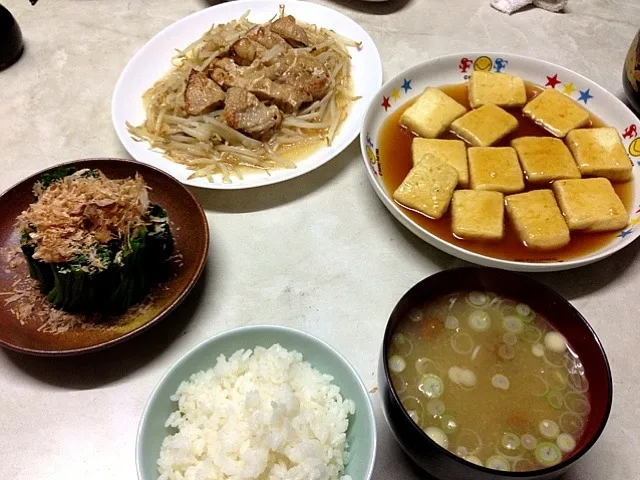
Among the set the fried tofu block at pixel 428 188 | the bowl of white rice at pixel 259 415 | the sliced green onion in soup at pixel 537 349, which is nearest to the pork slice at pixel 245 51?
the fried tofu block at pixel 428 188

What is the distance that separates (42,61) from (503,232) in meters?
2.05

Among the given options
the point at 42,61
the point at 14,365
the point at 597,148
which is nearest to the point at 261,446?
the point at 14,365

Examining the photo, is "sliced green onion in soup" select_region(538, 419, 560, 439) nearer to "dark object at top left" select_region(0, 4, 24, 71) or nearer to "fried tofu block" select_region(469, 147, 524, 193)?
"fried tofu block" select_region(469, 147, 524, 193)

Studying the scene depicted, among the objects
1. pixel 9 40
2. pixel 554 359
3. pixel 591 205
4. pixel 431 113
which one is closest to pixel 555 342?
pixel 554 359

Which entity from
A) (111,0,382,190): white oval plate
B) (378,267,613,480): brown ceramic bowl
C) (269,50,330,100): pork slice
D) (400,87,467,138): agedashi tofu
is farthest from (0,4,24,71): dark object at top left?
(378,267,613,480): brown ceramic bowl

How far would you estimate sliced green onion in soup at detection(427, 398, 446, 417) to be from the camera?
1.09 m

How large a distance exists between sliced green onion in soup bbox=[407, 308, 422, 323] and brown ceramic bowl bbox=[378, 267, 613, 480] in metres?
0.02

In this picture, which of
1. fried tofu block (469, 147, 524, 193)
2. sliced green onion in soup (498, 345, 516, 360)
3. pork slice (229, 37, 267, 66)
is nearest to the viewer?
sliced green onion in soup (498, 345, 516, 360)

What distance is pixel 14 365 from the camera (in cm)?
143

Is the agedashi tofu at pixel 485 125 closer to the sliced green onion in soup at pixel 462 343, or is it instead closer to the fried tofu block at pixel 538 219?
the fried tofu block at pixel 538 219

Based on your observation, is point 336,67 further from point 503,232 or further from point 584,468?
point 584,468

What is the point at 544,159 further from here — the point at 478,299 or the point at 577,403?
the point at 577,403

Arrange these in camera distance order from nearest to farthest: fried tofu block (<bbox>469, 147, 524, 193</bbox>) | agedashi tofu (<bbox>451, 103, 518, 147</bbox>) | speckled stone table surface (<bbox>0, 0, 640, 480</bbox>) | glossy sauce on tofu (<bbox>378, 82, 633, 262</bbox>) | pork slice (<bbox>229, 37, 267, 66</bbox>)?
speckled stone table surface (<bbox>0, 0, 640, 480</bbox>) → glossy sauce on tofu (<bbox>378, 82, 633, 262</bbox>) → fried tofu block (<bbox>469, 147, 524, 193</bbox>) → agedashi tofu (<bbox>451, 103, 518, 147</bbox>) → pork slice (<bbox>229, 37, 267, 66</bbox>)

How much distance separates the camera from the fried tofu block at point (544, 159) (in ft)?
5.69
